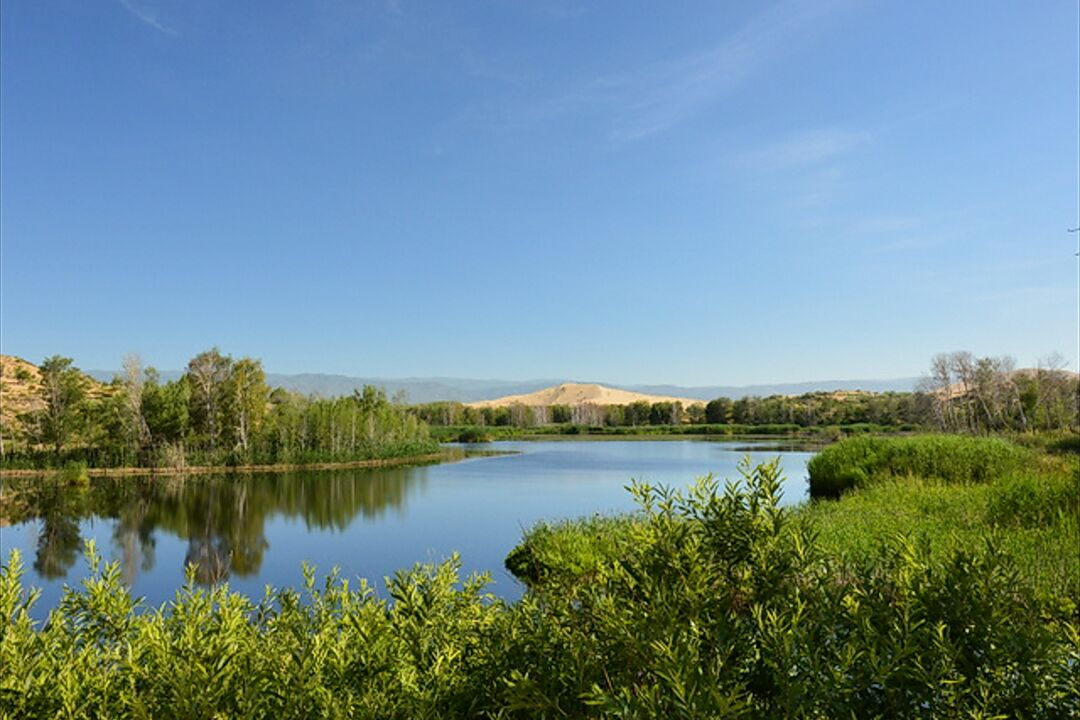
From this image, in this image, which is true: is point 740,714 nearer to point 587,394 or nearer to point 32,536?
point 32,536

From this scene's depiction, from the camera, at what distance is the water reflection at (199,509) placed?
1911cm

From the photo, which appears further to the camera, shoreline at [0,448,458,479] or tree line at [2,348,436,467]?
tree line at [2,348,436,467]

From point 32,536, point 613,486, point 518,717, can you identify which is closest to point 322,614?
point 518,717

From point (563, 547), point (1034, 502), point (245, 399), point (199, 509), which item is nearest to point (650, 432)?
point (245, 399)

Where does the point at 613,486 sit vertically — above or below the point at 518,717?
below

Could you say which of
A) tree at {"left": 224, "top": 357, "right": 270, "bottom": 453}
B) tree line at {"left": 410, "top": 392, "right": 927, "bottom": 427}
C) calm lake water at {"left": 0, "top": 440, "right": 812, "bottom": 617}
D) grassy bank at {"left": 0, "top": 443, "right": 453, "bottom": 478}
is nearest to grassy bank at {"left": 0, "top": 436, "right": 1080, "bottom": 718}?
calm lake water at {"left": 0, "top": 440, "right": 812, "bottom": 617}

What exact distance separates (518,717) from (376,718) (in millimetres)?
439

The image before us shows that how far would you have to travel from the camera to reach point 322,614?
2715mm

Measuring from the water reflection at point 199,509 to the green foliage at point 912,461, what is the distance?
663 inches

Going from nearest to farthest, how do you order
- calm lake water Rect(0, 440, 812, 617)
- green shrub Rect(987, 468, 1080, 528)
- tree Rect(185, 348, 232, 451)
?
1. green shrub Rect(987, 468, 1080, 528)
2. calm lake water Rect(0, 440, 812, 617)
3. tree Rect(185, 348, 232, 451)

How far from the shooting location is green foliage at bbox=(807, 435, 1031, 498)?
1911cm

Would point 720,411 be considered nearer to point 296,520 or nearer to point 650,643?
point 296,520

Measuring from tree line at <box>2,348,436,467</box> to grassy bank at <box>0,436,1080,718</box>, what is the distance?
149ft

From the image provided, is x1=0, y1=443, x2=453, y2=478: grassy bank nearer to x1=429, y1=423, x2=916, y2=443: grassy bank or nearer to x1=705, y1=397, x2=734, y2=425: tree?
x1=429, y1=423, x2=916, y2=443: grassy bank
